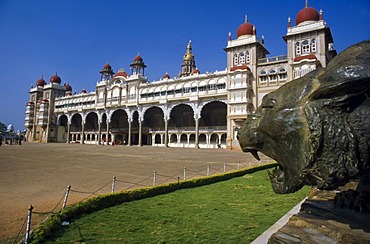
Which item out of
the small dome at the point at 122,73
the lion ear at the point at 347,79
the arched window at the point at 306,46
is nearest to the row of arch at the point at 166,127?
the small dome at the point at 122,73

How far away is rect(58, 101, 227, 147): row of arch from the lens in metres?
39.7

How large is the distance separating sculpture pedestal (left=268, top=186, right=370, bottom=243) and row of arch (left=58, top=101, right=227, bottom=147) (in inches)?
1347

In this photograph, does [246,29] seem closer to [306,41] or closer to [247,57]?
[247,57]

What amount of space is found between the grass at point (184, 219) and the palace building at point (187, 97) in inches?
1027

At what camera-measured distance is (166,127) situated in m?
42.2

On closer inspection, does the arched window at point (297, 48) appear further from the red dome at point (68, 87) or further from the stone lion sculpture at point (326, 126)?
the red dome at point (68, 87)

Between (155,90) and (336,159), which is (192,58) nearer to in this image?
(155,90)

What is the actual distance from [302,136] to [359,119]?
441mm

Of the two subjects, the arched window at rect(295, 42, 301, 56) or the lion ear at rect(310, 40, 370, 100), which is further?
the arched window at rect(295, 42, 301, 56)

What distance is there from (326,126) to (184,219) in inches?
155

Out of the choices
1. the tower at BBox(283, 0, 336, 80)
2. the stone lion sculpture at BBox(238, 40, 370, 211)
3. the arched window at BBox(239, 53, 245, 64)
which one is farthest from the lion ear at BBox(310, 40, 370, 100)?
the arched window at BBox(239, 53, 245, 64)

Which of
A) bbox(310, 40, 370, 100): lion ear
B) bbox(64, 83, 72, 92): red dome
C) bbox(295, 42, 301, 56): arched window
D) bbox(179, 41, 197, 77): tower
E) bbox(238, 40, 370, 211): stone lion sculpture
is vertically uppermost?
bbox(179, 41, 197, 77): tower

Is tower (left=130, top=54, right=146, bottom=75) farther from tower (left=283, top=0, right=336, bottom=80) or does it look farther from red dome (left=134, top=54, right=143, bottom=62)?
tower (left=283, top=0, right=336, bottom=80)

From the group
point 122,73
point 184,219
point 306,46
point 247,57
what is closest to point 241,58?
point 247,57
